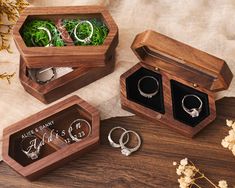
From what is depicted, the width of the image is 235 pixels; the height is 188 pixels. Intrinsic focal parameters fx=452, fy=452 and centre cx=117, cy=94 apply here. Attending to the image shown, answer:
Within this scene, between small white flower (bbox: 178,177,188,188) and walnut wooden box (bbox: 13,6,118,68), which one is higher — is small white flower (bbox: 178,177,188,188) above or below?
below

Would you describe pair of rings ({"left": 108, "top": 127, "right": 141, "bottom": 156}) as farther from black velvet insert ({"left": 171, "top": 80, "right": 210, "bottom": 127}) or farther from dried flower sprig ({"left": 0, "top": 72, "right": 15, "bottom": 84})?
dried flower sprig ({"left": 0, "top": 72, "right": 15, "bottom": 84})

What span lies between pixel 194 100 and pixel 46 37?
14.8 inches

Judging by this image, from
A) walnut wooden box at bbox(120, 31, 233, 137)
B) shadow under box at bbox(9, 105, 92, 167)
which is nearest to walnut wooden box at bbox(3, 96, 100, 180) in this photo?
shadow under box at bbox(9, 105, 92, 167)

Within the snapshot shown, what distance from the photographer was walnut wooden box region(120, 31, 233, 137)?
3.11 ft

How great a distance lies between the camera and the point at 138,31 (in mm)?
1179

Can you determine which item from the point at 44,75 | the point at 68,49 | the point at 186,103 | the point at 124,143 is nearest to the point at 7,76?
the point at 44,75

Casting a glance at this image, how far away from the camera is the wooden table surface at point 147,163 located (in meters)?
0.98

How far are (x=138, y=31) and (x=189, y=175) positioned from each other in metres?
0.43

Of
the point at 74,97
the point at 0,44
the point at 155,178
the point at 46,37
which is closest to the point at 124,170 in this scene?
the point at 155,178

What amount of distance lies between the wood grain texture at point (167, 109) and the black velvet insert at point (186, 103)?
1 centimetres

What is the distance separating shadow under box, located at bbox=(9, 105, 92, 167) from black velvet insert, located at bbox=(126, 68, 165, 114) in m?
0.12

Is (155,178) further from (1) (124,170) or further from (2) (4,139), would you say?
(2) (4,139)

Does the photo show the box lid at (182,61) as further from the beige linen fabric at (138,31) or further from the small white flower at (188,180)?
the small white flower at (188,180)

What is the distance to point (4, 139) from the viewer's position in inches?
38.2
